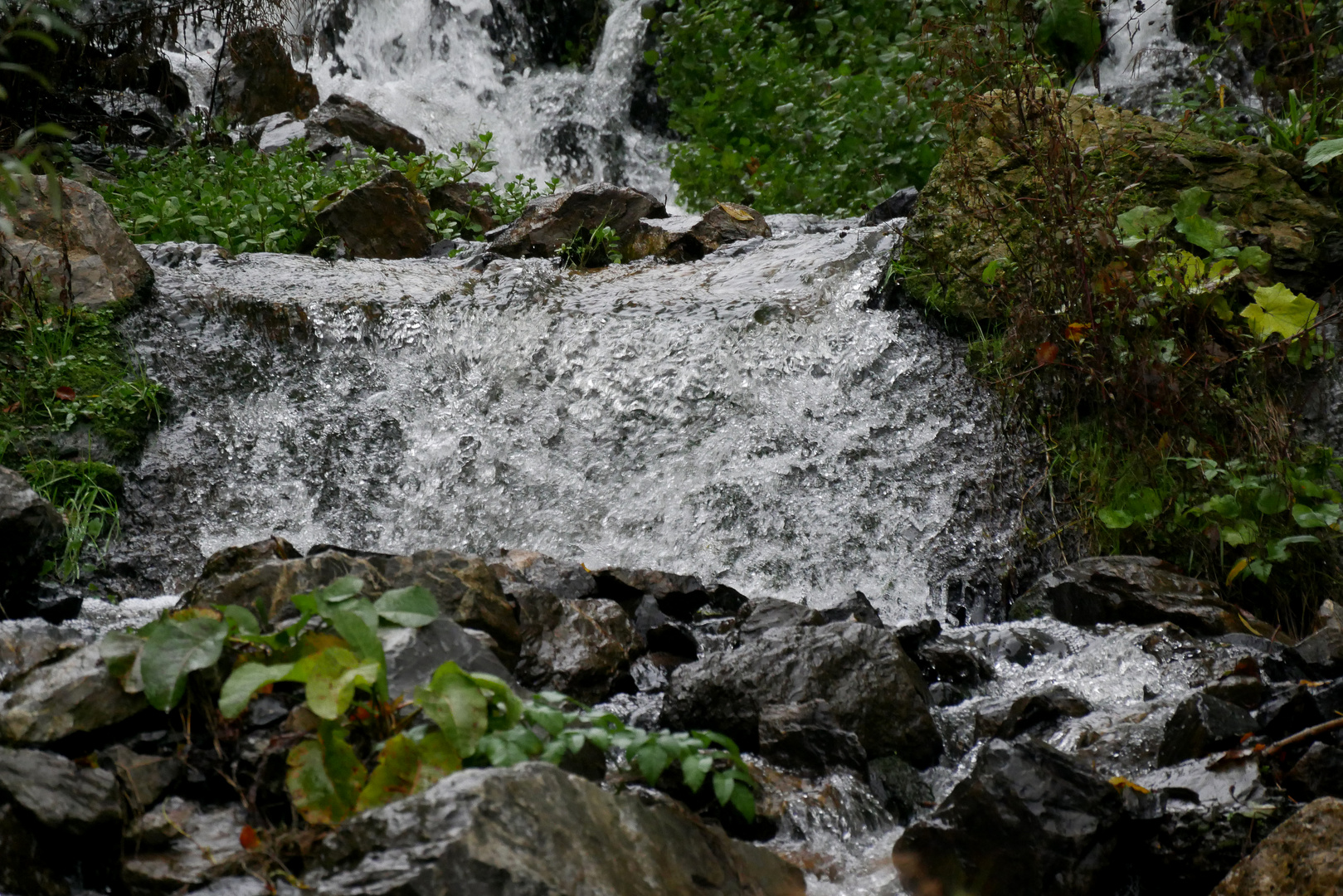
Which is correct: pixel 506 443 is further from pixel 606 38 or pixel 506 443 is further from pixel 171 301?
pixel 606 38

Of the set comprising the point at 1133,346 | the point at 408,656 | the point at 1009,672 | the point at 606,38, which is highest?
the point at 606,38

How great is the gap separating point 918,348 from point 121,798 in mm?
4316

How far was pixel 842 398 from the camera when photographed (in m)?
5.32

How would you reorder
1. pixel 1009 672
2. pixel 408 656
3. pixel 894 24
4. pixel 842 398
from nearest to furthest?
pixel 408 656 < pixel 1009 672 < pixel 842 398 < pixel 894 24

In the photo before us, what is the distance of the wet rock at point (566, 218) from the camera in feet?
23.4

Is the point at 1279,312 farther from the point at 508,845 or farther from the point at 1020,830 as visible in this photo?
the point at 508,845

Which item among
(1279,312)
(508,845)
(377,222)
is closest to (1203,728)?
(508,845)

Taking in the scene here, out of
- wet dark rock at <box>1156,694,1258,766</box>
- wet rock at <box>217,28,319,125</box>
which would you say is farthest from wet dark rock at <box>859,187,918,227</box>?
wet rock at <box>217,28,319,125</box>

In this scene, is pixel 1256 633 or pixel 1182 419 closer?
pixel 1256 633

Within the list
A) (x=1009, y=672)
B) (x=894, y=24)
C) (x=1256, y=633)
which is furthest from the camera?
(x=894, y=24)

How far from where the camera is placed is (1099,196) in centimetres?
475

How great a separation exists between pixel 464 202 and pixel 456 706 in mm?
7130

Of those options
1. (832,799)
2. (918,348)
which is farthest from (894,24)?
(832,799)

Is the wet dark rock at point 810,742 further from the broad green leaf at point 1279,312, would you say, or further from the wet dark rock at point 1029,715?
the broad green leaf at point 1279,312
